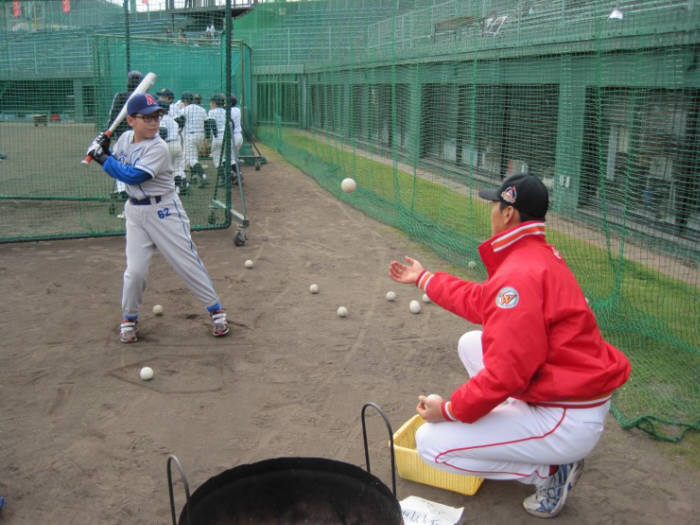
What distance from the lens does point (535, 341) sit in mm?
2953

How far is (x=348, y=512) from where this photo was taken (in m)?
2.81

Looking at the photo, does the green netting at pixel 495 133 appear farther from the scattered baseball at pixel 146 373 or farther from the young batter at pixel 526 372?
the scattered baseball at pixel 146 373

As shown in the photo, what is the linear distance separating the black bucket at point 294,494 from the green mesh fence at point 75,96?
297 inches

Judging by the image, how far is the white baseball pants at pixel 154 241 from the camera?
580 cm

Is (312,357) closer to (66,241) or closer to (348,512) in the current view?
(348,512)

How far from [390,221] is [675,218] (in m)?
5.26

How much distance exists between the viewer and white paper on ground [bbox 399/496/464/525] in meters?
3.38

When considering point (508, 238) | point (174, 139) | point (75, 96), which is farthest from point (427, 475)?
point (75, 96)

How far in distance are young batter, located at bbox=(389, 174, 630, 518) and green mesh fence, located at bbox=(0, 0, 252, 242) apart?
714 centimetres

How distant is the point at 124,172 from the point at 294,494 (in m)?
3.61

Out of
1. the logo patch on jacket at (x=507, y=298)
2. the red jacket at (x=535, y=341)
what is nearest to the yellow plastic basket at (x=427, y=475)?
the red jacket at (x=535, y=341)

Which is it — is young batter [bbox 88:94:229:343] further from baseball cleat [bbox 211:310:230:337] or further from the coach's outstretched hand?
the coach's outstretched hand

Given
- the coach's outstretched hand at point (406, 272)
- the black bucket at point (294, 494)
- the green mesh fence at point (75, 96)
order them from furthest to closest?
1. the green mesh fence at point (75, 96)
2. the coach's outstretched hand at point (406, 272)
3. the black bucket at point (294, 494)

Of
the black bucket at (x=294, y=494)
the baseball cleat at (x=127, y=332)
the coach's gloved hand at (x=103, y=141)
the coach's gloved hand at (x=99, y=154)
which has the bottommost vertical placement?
the baseball cleat at (x=127, y=332)
